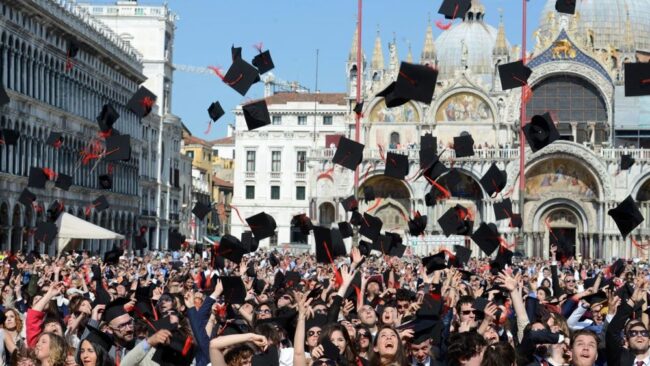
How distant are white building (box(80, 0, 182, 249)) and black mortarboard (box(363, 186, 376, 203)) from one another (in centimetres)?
1533

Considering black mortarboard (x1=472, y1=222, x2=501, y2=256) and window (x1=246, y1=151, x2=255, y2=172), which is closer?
black mortarboard (x1=472, y1=222, x2=501, y2=256)

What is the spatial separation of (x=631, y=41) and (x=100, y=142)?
34641 mm

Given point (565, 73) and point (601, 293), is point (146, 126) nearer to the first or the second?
point (565, 73)

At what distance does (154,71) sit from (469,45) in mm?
25394

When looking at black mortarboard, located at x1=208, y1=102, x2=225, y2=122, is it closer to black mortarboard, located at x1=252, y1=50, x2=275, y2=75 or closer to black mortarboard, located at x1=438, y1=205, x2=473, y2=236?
black mortarboard, located at x1=252, y1=50, x2=275, y2=75

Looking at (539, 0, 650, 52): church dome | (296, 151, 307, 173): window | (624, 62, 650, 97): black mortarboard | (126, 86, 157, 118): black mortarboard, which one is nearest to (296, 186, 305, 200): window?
(296, 151, 307, 173): window

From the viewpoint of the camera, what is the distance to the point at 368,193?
80.5 metres

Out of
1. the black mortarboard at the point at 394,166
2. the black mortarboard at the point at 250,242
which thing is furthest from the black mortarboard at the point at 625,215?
the black mortarboard at the point at 250,242

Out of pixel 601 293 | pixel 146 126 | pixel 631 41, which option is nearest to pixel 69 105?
pixel 146 126

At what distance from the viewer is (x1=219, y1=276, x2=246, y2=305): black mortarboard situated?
16422mm

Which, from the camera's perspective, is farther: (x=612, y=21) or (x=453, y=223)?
(x=612, y=21)

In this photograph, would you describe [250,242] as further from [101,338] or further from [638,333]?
[638,333]

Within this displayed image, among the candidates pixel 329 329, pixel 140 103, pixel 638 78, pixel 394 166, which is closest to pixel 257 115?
pixel 140 103

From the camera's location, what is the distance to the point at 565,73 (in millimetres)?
83250
